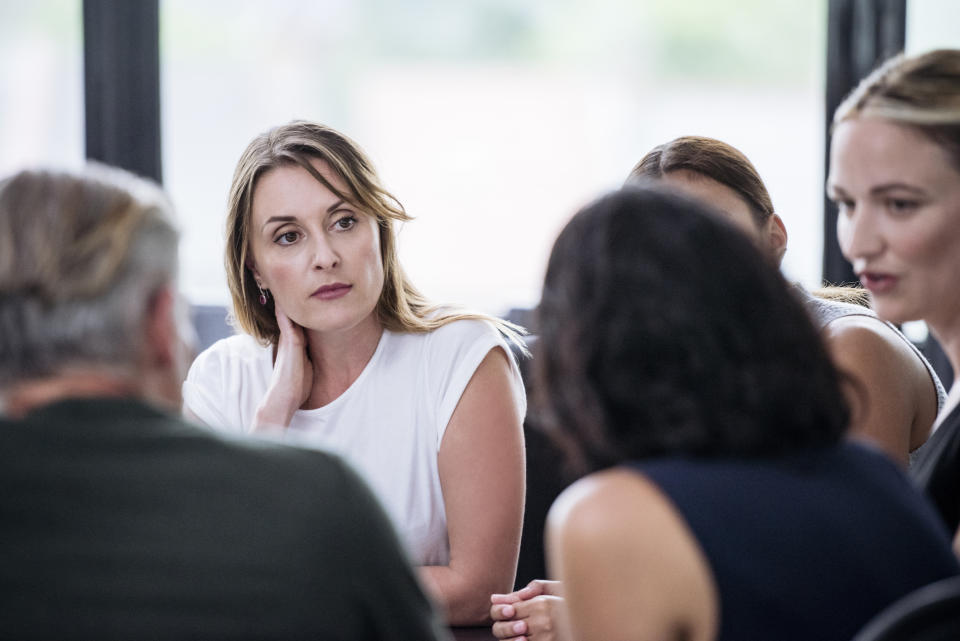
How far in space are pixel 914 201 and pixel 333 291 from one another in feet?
3.52

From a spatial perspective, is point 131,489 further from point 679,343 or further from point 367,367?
point 367,367

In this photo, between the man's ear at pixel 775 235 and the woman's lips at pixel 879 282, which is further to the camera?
the man's ear at pixel 775 235

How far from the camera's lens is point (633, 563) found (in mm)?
972

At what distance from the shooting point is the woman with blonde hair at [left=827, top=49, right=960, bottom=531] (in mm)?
1352

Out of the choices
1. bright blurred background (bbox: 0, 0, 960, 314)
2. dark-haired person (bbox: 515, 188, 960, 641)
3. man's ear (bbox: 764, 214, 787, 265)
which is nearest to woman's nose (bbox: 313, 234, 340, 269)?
man's ear (bbox: 764, 214, 787, 265)

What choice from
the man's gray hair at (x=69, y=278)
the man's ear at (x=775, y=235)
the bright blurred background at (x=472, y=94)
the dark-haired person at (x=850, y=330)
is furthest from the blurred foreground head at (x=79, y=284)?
the bright blurred background at (x=472, y=94)

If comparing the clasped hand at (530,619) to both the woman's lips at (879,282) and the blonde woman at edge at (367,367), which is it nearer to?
the blonde woman at edge at (367,367)

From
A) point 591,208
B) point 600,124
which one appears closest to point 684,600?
point 591,208

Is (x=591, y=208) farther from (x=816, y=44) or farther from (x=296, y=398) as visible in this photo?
(x=816, y=44)

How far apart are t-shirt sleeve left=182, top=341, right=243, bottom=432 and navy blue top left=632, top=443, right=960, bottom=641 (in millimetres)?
1291

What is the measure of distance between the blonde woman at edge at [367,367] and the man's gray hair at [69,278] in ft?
3.19

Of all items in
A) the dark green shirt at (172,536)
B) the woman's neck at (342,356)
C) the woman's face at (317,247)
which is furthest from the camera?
the woman's neck at (342,356)

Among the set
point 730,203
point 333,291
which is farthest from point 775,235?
point 333,291

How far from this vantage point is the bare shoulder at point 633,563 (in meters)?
0.97
